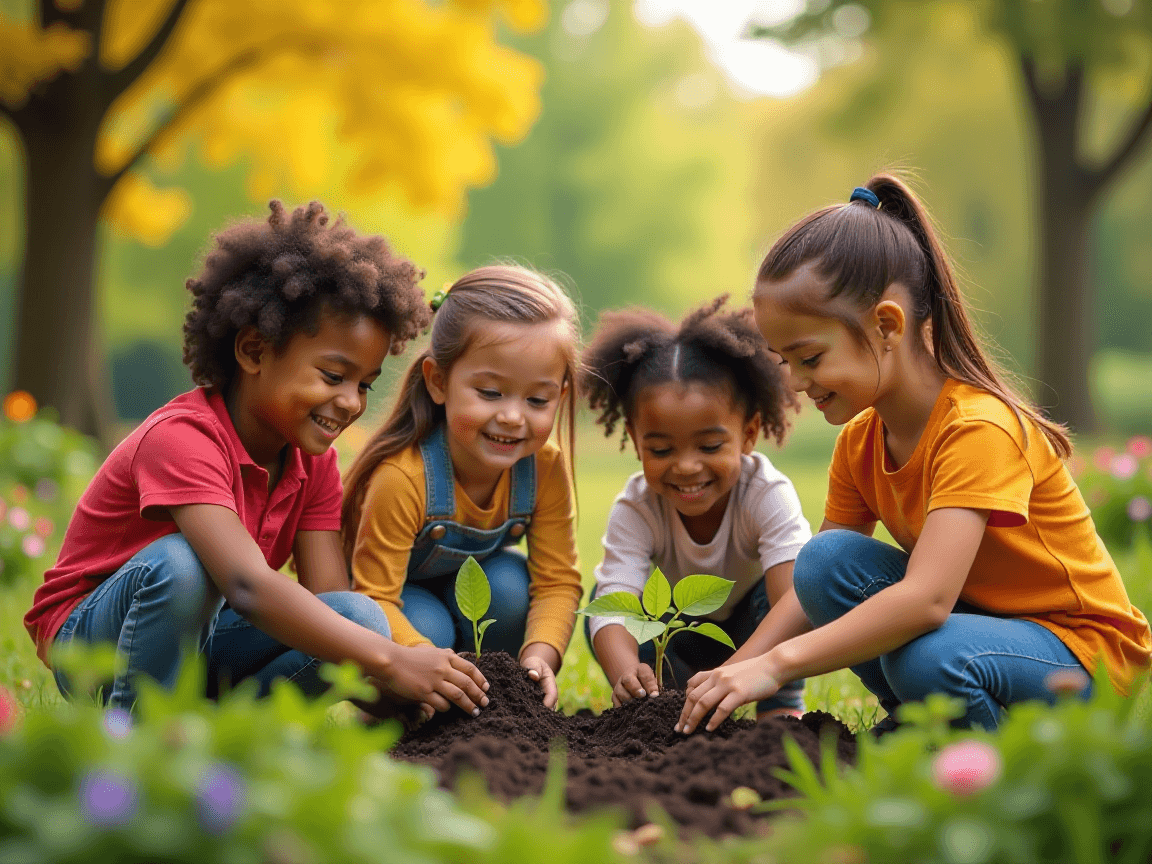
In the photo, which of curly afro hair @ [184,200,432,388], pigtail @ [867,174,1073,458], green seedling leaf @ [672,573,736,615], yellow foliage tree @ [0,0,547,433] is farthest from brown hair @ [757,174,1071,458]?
yellow foliage tree @ [0,0,547,433]

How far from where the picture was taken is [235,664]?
2562mm

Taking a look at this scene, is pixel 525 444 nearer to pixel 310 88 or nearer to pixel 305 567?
pixel 305 567

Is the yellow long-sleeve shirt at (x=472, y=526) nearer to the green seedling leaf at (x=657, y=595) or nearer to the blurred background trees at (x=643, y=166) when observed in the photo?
the green seedling leaf at (x=657, y=595)

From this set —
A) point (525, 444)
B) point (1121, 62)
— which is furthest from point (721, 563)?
point (1121, 62)

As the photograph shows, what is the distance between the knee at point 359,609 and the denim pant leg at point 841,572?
2.97ft

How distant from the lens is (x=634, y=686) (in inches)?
97.5

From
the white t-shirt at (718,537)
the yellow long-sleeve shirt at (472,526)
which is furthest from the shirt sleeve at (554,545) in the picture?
the white t-shirt at (718,537)

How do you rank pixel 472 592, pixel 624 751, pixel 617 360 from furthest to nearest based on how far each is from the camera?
pixel 617 360, pixel 472 592, pixel 624 751

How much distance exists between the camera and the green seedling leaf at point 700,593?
→ 235cm

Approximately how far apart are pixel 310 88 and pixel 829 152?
13.8 metres

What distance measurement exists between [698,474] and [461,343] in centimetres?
67

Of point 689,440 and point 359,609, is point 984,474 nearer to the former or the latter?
point 689,440

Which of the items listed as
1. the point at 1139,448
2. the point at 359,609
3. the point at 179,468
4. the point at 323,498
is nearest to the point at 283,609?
the point at 359,609

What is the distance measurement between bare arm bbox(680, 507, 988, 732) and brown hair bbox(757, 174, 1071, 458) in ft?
1.00
